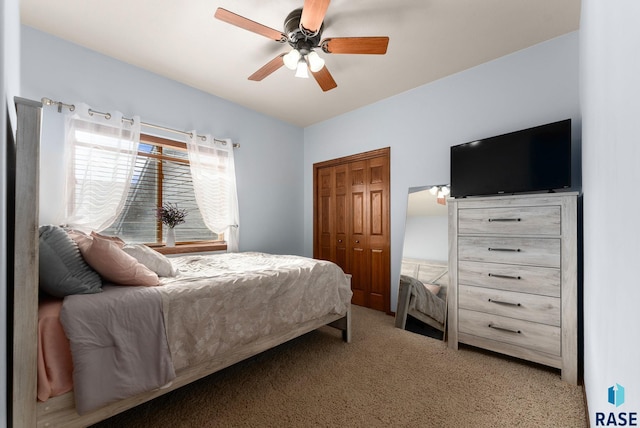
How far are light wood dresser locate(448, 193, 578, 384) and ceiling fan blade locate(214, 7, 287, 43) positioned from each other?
6.59ft

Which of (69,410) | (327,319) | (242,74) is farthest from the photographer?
(242,74)

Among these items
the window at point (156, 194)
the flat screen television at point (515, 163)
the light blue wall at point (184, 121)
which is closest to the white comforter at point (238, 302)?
the window at point (156, 194)

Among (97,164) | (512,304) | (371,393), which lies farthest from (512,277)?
(97,164)

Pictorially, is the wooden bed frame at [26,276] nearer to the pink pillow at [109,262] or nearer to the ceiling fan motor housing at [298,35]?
the pink pillow at [109,262]

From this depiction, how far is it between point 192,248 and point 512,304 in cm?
320

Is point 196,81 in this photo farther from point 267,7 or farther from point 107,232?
point 107,232

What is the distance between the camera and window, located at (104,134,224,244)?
115 inches

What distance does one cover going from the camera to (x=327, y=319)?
249 cm

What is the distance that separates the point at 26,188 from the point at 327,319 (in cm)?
213

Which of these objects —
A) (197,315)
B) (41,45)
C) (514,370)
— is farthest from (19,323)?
(514,370)

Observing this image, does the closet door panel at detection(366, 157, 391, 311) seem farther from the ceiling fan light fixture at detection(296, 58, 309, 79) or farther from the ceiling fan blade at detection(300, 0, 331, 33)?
the ceiling fan blade at detection(300, 0, 331, 33)

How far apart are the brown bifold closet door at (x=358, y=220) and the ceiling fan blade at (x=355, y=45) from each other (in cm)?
164

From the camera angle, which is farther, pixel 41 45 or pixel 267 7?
pixel 41 45

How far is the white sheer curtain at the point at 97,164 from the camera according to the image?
242 centimetres
